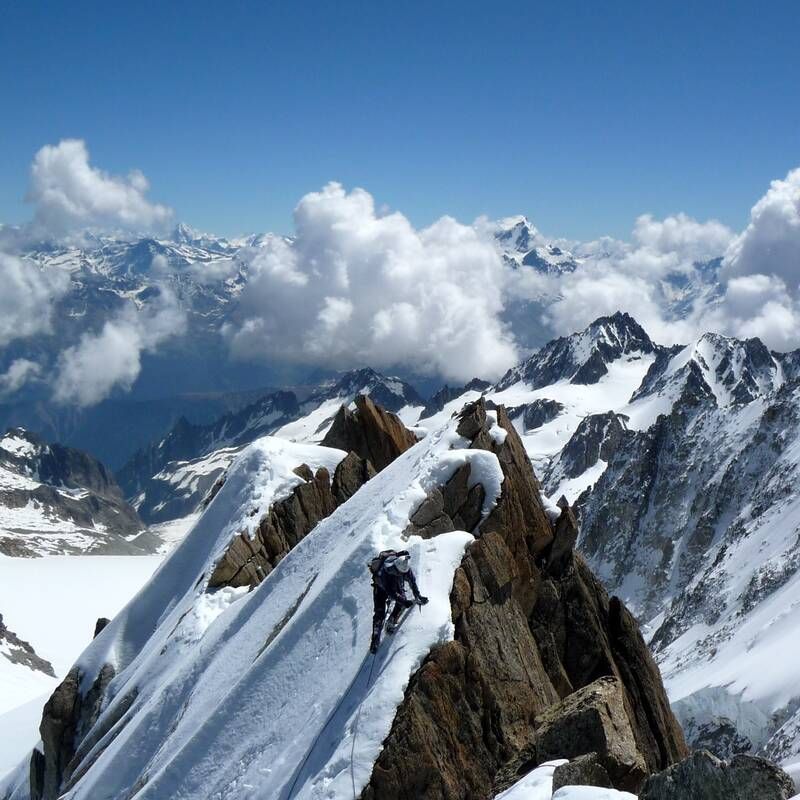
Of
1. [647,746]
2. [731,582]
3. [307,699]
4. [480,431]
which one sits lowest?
[731,582]

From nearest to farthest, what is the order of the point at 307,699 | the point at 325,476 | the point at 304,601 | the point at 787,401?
1. the point at 307,699
2. the point at 304,601
3. the point at 325,476
4. the point at 787,401

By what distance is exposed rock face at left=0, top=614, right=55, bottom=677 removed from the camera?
11186cm

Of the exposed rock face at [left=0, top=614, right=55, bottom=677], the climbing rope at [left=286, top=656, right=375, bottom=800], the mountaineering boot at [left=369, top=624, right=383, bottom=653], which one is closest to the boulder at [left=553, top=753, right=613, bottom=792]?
the climbing rope at [left=286, top=656, right=375, bottom=800]

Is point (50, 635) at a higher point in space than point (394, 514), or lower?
higher

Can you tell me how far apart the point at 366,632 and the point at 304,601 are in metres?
3.61

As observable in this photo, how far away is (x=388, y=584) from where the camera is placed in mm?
19891

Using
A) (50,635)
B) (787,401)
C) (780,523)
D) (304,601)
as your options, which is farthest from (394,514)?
(50,635)

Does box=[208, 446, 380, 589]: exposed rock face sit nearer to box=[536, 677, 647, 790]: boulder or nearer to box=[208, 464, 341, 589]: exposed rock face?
box=[208, 464, 341, 589]: exposed rock face

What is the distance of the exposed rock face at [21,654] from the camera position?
111863 millimetres

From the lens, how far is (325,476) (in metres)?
40.0

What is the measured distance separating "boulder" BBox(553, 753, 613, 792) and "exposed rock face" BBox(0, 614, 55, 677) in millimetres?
112803

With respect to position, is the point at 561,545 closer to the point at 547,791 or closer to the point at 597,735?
the point at 597,735

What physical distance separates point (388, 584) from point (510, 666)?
395cm

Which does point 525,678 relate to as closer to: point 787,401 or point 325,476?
point 325,476
